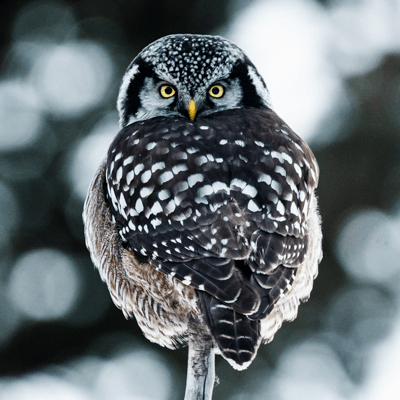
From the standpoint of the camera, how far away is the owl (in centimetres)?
188

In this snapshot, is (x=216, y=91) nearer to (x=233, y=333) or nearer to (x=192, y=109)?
(x=192, y=109)

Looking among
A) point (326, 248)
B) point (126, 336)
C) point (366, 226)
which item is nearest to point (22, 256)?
point (126, 336)

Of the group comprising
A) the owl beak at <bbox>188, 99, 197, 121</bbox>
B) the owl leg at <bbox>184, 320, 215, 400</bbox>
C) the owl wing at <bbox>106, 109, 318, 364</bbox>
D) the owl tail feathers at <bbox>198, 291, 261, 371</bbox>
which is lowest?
the owl leg at <bbox>184, 320, 215, 400</bbox>

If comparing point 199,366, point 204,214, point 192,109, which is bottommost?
point 199,366

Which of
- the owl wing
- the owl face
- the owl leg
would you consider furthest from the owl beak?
the owl leg

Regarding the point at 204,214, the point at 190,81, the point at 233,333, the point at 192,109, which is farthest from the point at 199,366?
the point at 190,81

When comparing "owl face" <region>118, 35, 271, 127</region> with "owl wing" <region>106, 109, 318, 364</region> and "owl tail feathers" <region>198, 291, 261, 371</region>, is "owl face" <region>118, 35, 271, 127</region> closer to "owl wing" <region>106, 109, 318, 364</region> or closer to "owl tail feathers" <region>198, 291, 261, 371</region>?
"owl wing" <region>106, 109, 318, 364</region>

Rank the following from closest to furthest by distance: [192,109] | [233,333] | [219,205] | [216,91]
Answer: [233,333]
[219,205]
[192,109]
[216,91]

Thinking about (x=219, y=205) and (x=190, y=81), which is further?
(x=190, y=81)

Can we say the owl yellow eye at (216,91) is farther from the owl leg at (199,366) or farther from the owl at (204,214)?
the owl leg at (199,366)

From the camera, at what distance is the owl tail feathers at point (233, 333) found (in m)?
→ 1.75

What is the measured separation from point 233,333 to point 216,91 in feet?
4.27

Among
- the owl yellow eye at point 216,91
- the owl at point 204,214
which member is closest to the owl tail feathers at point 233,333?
the owl at point 204,214

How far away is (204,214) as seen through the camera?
2.00 meters
